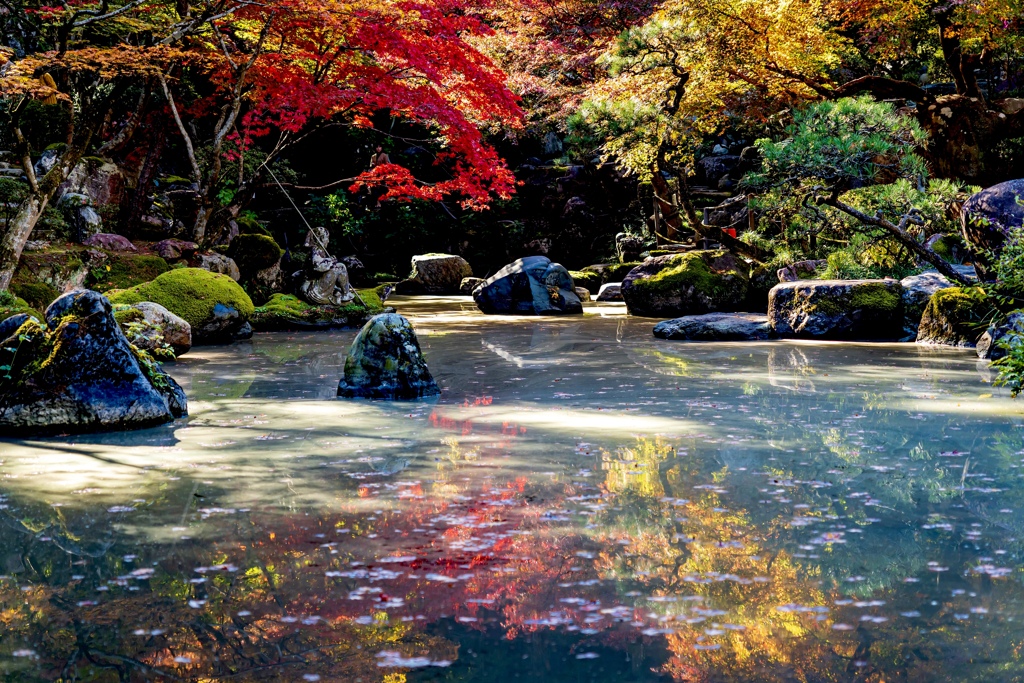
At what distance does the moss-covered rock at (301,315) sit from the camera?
46.7ft

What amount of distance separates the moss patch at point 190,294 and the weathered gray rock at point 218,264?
1.54m

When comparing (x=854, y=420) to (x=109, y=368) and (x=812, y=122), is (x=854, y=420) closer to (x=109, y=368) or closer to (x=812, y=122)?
(x=109, y=368)

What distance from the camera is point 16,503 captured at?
4453mm

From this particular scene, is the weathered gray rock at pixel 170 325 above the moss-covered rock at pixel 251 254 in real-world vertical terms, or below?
below

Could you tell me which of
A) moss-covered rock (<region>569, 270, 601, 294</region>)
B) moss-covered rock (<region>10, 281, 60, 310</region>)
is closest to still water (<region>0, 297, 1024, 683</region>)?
moss-covered rock (<region>10, 281, 60, 310</region>)

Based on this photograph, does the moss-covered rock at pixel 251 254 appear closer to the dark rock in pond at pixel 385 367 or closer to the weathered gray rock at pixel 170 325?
the weathered gray rock at pixel 170 325

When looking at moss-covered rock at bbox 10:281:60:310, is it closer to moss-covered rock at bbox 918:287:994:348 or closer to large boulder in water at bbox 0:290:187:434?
large boulder in water at bbox 0:290:187:434

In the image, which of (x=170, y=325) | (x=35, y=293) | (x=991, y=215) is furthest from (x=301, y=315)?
(x=991, y=215)

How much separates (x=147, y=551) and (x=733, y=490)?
9.38ft

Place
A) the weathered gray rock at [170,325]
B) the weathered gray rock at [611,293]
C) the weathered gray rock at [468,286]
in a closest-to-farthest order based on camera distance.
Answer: the weathered gray rock at [170,325] → the weathered gray rock at [611,293] → the weathered gray rock at [468,286]

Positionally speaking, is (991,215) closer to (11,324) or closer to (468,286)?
(11,324)

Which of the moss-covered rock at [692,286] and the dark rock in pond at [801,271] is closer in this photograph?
the dark rock in pond at [801,271]

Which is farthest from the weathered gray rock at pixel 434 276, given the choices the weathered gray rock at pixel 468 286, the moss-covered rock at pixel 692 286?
the moss-covered rock at pixel 692 286

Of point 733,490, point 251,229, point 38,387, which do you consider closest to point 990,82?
point 251,229
